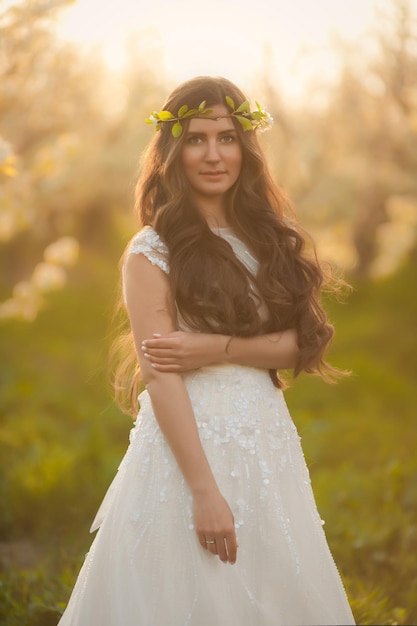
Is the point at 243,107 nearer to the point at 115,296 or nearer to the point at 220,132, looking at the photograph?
the point at 220,132

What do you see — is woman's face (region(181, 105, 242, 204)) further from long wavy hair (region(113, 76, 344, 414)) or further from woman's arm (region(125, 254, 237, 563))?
woman's arm (region(125, 254, 237, 563))

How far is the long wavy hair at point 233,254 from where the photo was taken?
8.56 feet

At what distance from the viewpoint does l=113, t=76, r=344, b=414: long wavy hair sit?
2.61 metres

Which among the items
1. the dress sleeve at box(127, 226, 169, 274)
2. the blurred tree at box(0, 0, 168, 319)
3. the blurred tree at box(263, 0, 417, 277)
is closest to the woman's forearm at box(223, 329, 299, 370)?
the dress sleeve at box(127, 226, 169, 274)

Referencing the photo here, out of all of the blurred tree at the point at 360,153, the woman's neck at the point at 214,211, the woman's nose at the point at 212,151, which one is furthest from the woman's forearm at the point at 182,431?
the blurred tree at the point at 360,153

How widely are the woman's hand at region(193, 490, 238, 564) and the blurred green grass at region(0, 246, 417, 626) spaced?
1171 millimetres

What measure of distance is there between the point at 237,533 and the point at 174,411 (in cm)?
46

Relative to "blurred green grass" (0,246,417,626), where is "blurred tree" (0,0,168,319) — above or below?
above

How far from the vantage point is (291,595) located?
250 cm

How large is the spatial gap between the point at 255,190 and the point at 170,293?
0.62 meters

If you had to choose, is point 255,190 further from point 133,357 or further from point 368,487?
point 368,487

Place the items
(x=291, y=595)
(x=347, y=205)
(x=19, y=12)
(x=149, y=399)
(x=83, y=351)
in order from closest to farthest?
(x=291, y=595) → (x=149, y=399) → (x=19, y=12) → (x=83, y=351) → (x=347, y=205)

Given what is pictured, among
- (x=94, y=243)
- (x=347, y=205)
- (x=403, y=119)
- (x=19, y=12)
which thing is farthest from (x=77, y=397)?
(x=94, y=243)

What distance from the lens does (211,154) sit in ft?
8.87
